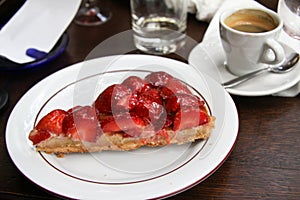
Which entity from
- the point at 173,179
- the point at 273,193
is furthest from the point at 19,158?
the point at 273,193

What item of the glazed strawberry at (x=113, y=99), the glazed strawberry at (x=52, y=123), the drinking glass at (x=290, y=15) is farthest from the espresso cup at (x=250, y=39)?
the glazed strawberry at (x=52, y=123)

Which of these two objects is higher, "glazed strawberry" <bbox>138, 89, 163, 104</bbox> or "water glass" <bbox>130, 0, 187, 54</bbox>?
"glazed strawberry" <bbox>138, 89, 163, 104</bbox>

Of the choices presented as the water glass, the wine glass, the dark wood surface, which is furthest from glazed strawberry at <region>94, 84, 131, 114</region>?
the wine glass

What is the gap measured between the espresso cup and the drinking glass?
0.11m

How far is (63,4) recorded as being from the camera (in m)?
1.03

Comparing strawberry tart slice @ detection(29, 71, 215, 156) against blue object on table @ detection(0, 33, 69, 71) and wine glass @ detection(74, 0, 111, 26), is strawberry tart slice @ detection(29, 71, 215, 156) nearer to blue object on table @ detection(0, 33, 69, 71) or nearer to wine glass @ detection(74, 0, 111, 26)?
blue object on table @ detection(0, 33, 69, 71)

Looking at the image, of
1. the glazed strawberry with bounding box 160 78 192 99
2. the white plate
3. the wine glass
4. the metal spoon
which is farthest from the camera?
the wine glass

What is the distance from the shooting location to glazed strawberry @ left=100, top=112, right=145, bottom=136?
2.12ft

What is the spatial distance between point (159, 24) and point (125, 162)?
414 mm

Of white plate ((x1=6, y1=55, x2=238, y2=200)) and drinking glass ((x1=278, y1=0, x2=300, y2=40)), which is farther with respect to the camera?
drinking glass ((x1=278, y1=0, x2=300, y2=40))

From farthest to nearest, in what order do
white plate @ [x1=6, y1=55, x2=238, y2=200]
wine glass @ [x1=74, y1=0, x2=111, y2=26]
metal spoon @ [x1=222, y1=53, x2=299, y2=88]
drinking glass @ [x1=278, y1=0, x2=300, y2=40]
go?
wine glass @ [x1=74, y1=0, x2=111, y2=26]
drinking glass @ [x1=278, y1=0, x2=300, y2=40]
metal spoon @ [x1=222, y1=53, x2=299, y2=88]
white plate @ [x1=6, y1=55, x2=238, y2=200]

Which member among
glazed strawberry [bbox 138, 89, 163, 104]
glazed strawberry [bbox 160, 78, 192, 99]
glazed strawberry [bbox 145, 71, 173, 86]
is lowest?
glazed strawberry [bbox 160, 78, 192, 99]

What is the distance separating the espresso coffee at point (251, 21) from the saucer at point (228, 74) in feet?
0.22

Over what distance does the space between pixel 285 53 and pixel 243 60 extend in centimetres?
10
